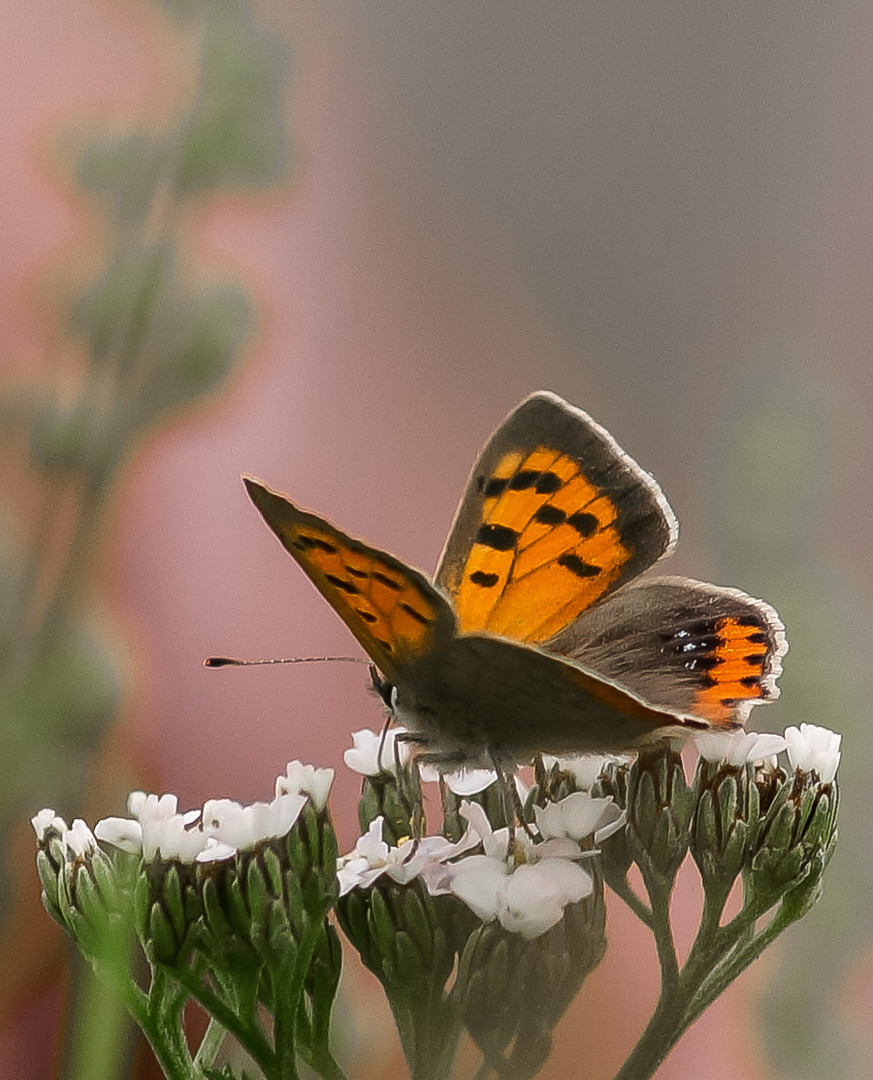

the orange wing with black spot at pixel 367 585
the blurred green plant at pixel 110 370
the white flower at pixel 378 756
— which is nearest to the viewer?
the orange wing with black spot at pixel 367 585

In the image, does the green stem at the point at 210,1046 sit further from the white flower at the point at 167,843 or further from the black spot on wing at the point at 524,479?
the black spot on wing at the point at 524,479

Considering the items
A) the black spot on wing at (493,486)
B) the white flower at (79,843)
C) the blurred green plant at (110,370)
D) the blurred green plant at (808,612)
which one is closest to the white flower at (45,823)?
the white flower at (79,843)

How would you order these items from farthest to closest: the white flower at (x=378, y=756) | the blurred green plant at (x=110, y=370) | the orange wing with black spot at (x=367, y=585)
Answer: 1. the blurred green plant at (x=110, y=370)
2. the white flower at (x=378, y=756)
3. the orange wing with black spot at (x=367, y=585)

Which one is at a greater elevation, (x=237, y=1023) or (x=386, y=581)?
(x=386, y=581)

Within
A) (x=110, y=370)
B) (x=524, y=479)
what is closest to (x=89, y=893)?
(x=524, y=479)

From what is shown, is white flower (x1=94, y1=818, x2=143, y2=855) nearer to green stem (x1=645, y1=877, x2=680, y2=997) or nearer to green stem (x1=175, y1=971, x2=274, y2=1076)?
green stem (x1=175, y1=971, x2=274, y2=1076)

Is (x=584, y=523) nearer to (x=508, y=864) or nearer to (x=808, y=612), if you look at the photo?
(x=508, y=864)

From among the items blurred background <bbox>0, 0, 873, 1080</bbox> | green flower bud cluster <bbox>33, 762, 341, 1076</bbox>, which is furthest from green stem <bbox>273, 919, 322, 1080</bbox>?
blurred background <bbox>0, 0, 873, 1080</bbox>
